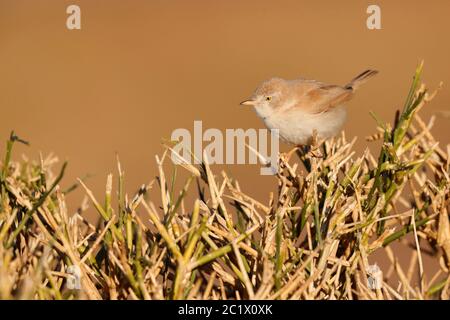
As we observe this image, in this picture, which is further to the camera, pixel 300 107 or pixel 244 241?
pixel 300 107

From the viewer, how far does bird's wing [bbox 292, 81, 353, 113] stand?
4.87m

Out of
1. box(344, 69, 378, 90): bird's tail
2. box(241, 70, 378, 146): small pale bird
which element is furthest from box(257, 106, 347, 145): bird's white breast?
box(344, 69, 378, 90): bird's tail

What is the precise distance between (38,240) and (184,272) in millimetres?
494

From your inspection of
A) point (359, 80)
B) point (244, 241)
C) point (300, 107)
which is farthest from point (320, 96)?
point (244, 241)

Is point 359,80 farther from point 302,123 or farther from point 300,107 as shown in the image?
point 302,123

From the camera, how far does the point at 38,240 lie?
1938mm

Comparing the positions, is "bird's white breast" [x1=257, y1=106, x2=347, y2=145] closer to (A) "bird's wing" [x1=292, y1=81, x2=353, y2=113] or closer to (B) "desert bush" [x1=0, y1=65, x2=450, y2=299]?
(A) "bird's wing" [x1=292, y1=81, x2=353, y2=113]

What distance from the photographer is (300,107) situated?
16.0 feet

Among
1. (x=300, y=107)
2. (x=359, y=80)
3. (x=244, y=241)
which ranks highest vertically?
(x=359, y=80)

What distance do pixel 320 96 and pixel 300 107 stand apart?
0.20m

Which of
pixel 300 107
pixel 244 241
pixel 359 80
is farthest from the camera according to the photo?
pixel 359 80

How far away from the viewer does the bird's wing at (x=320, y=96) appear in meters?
4.87
